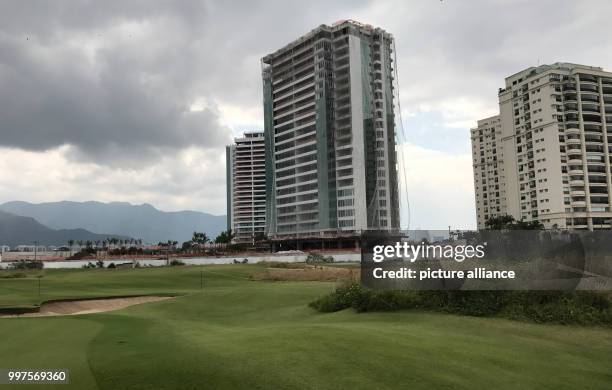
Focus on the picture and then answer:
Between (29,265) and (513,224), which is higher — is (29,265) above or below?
below

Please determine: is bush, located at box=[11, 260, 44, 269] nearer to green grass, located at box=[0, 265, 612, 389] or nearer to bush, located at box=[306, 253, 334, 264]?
bush, located at box=[306, 253, 334, 264]

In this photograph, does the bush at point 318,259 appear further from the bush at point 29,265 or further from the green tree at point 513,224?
the bush at point 29,265

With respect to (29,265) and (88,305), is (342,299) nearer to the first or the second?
(88,305)

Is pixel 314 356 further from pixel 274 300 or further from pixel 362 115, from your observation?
pixel 362 115

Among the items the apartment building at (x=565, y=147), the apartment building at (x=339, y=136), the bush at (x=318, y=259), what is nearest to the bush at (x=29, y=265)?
the bush at (x=318, y=259)

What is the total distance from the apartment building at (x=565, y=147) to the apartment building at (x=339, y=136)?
129 ft

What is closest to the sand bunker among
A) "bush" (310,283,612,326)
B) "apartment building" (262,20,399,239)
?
"bush" (310,283,612,326)

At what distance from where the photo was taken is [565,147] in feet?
419

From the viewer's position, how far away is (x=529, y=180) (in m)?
136

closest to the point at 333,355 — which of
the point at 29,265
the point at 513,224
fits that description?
the point at 29,265

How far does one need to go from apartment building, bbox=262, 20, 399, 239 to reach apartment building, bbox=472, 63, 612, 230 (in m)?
39.2

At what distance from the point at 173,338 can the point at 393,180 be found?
143 metres

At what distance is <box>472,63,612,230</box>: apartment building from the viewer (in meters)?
125

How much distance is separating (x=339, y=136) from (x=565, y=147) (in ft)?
206
